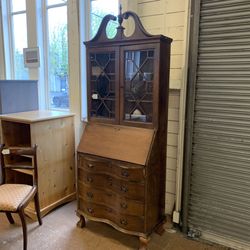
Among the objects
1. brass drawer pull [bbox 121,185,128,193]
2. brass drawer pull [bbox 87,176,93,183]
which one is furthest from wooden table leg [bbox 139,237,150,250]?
brass drawer pull [bbox 87,176,93,183]

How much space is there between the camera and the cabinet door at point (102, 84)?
2.25 metres

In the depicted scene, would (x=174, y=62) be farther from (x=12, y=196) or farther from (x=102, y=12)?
(x=12, y=196)

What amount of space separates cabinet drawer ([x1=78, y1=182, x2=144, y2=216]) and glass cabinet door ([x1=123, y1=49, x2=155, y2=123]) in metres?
0.67

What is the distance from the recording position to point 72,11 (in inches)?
114

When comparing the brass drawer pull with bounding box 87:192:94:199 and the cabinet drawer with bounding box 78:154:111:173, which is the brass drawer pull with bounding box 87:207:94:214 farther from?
the cabinet drawer with bounding box 78:154:111:173

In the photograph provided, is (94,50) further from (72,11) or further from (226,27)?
(226,27)

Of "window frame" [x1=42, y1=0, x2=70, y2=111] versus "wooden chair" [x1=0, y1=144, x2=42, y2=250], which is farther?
"window frame" [x1=42, y1=0, x2=70, y2=111]

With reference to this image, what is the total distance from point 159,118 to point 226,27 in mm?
868

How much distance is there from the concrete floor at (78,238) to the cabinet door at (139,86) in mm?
1049

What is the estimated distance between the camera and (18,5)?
3.62 m

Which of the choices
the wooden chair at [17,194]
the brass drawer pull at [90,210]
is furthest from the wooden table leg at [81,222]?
the wooden chair at [17,194]

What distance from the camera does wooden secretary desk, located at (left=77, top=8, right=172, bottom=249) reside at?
2020mm

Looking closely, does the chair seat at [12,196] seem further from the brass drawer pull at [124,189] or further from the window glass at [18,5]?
the window glass at [18,5]

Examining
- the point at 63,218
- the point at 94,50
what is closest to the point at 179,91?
the point at 94,50
